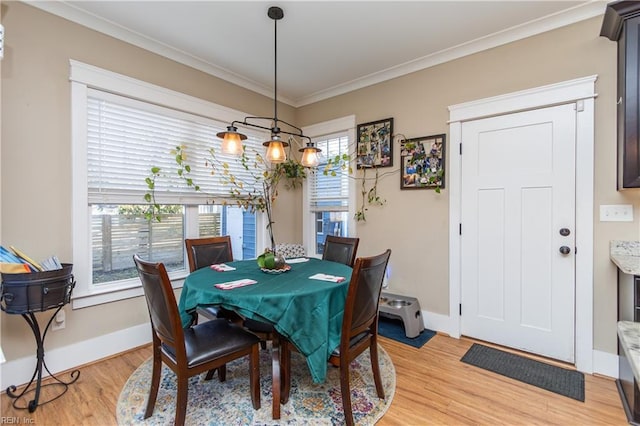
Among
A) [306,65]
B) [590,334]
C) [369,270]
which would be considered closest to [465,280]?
[590,334]

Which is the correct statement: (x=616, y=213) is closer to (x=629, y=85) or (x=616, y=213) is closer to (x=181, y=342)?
(x=629, y=85)

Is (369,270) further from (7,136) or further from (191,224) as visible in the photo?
(7,136)

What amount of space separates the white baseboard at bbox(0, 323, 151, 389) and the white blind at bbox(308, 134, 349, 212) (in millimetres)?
2362

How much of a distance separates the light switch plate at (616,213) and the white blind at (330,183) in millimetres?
2333

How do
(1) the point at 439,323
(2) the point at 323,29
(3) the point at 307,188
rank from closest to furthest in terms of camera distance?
(2) the point at 323,29 → (1) the point at 439,323 → (3) the point at 307,188

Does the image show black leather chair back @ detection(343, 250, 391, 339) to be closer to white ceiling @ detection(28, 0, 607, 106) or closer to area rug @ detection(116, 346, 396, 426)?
area rug @ detection(116, 346, 396, 426)


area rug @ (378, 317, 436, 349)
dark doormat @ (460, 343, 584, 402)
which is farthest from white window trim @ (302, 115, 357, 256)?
dark doormat @ (460, 343, 584, 402)

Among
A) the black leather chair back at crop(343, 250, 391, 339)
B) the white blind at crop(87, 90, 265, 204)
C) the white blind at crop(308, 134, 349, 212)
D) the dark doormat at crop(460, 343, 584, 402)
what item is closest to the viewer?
the black leather chair back at crop(343, 250, 391, 339)

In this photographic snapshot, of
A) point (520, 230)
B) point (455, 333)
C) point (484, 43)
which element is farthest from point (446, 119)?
point (455, 333)

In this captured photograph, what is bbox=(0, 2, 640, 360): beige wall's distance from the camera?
2.09m

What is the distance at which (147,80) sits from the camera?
274 centimetres

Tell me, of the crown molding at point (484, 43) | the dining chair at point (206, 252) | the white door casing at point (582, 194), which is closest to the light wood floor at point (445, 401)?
the white door casing at point (582, 194)

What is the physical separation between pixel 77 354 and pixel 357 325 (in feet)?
7.37

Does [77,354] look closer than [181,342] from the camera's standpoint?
No
